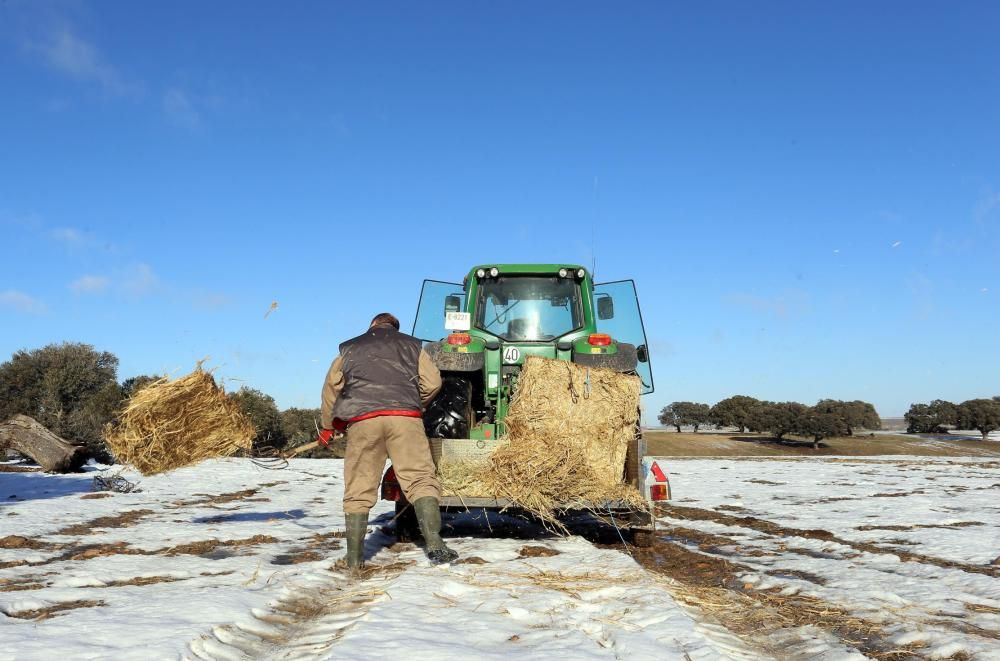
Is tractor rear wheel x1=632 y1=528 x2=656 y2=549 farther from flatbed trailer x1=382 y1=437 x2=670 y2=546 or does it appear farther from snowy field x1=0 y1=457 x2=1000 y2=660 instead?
snowy field x1=0 y1=457 x2=1000 y2=660

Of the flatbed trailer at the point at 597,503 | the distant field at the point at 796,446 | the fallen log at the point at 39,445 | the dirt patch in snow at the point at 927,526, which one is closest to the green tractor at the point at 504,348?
the flatbed trailer at the point at 597,503

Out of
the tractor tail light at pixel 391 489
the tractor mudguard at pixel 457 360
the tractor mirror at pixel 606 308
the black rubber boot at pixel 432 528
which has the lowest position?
the black rubber boot at pixel 432 528

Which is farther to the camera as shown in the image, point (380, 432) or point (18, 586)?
point (380, 432)

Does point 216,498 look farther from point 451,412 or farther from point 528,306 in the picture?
point 528,306

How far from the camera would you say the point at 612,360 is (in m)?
6.50

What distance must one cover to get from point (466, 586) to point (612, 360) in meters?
3.01

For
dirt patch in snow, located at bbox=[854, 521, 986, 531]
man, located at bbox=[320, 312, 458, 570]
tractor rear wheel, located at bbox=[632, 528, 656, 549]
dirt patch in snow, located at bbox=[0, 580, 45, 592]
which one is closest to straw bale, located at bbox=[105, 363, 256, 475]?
man, located at bbox=[320, 312, 458, 570]

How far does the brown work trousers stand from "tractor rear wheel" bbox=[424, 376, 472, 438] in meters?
1.20

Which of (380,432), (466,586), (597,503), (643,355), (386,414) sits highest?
(643,355)

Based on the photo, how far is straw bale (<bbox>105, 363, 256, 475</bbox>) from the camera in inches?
245

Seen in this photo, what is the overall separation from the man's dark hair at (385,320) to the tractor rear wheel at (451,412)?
1.02 m

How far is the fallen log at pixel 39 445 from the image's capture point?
41.5ft

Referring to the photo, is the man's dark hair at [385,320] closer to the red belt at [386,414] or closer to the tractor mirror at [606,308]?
the red belt at [386,414]

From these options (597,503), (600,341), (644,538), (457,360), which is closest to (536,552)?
(597,503)
